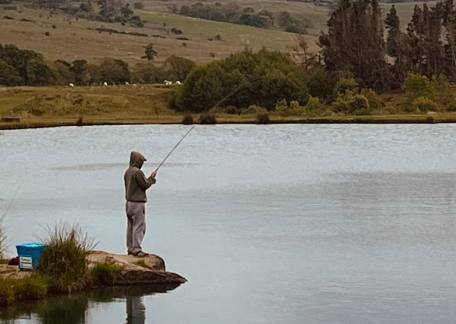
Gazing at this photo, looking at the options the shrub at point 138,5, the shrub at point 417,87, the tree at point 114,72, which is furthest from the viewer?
the shrub at point 138,5

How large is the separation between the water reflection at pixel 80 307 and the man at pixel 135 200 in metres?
0.85

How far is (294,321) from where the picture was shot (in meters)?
13.2

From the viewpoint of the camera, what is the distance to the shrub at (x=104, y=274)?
14852 millimetres

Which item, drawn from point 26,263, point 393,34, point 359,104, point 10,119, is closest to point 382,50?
point 393,34

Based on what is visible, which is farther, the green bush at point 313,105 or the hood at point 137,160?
the green bush at point 313,105

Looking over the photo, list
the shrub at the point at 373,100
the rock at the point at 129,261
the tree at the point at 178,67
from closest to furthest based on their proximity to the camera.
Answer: the rock at the point at 129,261 → the shrub at the point at 373,100 → the tree at the point at 178,67

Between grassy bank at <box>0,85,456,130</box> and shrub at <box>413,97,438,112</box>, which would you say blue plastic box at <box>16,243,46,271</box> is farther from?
shrub at <box>413,97,438,112</box>

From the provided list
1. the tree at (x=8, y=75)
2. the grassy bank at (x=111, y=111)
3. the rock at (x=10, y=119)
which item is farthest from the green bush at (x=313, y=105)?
the tree at (x=8, y=75)

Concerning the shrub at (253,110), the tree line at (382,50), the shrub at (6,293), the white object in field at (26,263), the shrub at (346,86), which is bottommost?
the shrub at (6,293)

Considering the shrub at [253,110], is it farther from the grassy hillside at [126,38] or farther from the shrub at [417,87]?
the grassy hillside at [126,38]

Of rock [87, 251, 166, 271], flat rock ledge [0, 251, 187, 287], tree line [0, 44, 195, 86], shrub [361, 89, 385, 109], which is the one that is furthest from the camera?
tree line [0, 44, 195, 86]

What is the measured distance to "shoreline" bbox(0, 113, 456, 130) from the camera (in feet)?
198

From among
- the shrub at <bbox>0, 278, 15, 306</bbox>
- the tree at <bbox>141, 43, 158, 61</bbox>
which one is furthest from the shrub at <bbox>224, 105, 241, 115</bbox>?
the shrub at <bbox>0, 278, 15, 306</bbox>

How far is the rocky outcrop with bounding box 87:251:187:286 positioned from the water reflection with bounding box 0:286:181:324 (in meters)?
0.16
